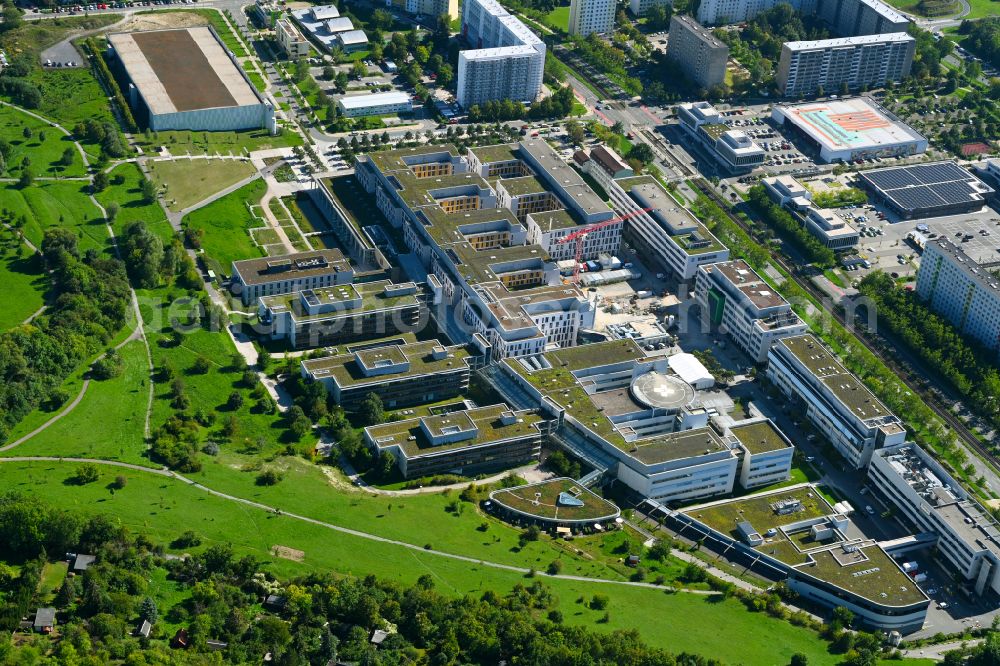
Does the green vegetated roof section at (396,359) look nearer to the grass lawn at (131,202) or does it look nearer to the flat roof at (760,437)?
the flat roof at (760,437)

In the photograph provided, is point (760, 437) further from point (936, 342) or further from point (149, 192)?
point (149, 192)

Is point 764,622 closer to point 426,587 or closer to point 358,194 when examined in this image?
point 426,587

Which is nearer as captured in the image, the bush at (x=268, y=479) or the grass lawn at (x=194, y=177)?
the bush at (x=268, y=479)

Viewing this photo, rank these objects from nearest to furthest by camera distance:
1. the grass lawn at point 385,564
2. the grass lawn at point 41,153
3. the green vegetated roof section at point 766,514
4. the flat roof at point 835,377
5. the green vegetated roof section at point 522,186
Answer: the grass lawn at point 385,564, the green vegetated roof section at point 766,514, the flat roof at point 835,377, the green vegetated roof section at point 522,186, the grass lawn at point 41,153

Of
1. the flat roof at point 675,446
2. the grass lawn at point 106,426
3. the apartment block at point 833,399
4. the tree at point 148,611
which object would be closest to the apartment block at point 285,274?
the grass lawn at point 106,426

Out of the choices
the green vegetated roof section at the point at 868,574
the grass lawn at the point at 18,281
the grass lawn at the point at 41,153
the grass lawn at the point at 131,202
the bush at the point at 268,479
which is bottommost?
the green vegetated roof section at the point at 868,574

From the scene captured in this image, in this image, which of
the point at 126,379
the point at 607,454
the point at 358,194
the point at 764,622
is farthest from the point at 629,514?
the point at 358,194

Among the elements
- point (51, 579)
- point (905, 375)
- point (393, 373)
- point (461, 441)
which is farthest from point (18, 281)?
point (905, 375)

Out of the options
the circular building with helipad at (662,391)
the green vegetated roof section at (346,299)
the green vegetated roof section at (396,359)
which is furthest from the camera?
the green vegetated roof section at (346,299)
